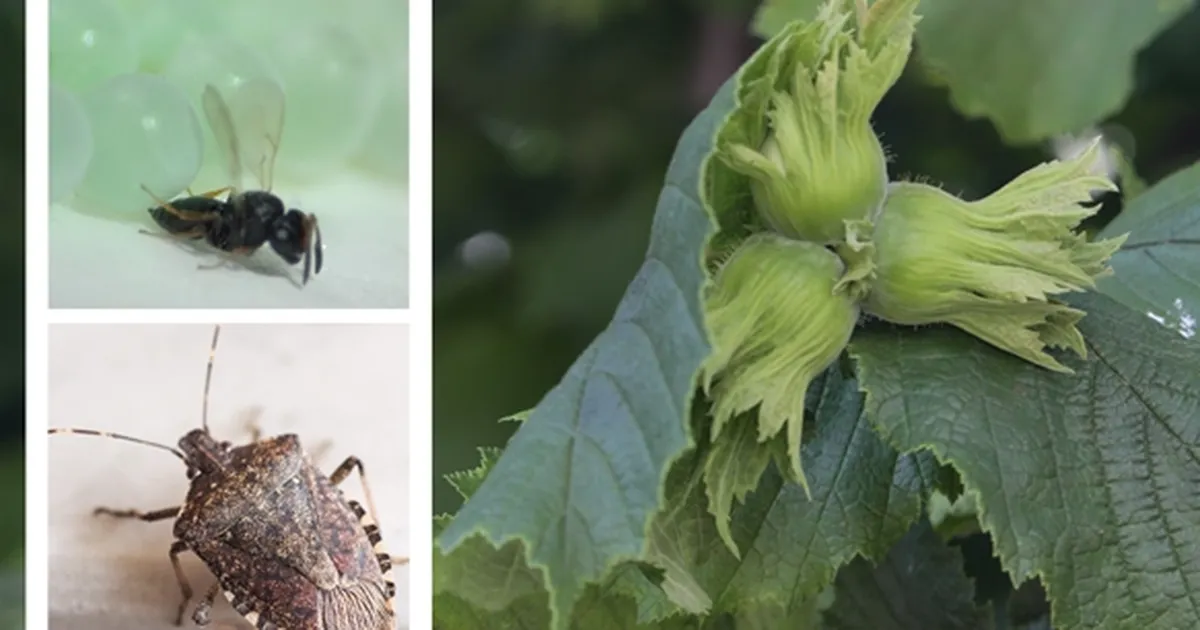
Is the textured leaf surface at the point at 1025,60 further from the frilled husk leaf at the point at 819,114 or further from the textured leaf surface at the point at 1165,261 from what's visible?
the frilled husk leaf at the point at 819,114

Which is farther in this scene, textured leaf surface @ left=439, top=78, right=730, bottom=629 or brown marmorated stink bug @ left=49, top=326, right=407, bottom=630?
brown marmorated stink bug @ left=49, top=326, right=407, bottom=630

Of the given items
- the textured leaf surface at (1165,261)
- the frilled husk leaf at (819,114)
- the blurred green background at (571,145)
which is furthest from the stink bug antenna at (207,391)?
the textured leaf surface at (1165,261)

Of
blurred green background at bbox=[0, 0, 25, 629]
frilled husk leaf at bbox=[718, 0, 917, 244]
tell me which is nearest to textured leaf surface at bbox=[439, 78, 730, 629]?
frilled husk leaf at bbox=[718, 0, 917, 244]

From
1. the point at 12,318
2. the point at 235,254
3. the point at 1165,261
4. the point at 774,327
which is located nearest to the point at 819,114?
the point at 774,327

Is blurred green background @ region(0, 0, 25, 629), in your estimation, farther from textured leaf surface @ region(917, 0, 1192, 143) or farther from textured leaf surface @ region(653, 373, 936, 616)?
textured leaf surface @ region(917, 0, 1192, 143)

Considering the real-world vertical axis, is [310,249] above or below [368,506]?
above

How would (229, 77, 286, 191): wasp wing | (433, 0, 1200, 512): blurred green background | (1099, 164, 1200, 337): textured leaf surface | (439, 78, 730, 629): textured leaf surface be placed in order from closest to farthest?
(439, 78, 730, 629): textured leaf surface, (1099, 164, 1200, 337): textured leaf surface, (229, 77, 286, 191): wasp wing, (433, 0, 1200, 512): blurred green background

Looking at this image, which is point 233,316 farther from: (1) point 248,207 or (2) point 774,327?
(2) point 774,327
